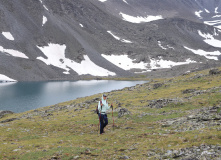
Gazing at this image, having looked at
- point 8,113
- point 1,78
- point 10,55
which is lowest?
point 8,113

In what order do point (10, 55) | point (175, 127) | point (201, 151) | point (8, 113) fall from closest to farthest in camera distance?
point (201, 151)
point (175, 127)
point (8, 113)
point (10, 55)

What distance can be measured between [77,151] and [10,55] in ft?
612

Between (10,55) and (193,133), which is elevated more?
(10,55)

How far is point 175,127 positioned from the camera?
21875 millimetres

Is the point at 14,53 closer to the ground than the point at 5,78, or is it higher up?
higher up

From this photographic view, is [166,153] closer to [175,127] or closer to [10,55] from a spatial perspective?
[175,127]

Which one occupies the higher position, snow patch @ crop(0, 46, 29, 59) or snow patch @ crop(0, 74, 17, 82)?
snow patch @ crop(0, 46, 29, 59)

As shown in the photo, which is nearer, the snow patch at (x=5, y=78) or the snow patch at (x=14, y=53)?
the snow patch at (x=5, y=78)

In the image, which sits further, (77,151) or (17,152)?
(17,152)

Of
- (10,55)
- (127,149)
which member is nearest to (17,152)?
(127,149)

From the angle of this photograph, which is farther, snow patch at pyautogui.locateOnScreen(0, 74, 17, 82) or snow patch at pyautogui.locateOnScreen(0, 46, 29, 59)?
snow patch at pyautogui.locateOnScreen(0, 46, 29, 59)

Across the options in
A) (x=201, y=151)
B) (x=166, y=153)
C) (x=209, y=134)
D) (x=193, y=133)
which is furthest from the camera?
(x=193, y=133)

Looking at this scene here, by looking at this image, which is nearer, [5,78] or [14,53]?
[5,78]

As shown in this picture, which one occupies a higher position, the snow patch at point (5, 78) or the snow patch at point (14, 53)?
the snow patch at point (14, 53)
